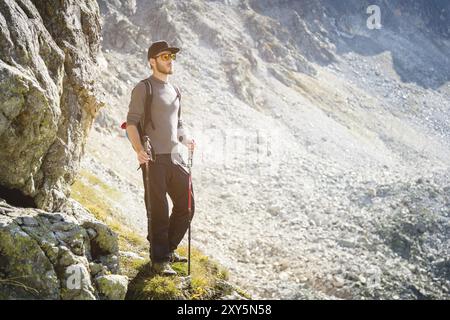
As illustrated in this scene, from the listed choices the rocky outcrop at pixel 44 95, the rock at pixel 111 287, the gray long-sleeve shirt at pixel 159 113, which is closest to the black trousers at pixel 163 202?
the gray long-sleeve shirt at pixel 159 113

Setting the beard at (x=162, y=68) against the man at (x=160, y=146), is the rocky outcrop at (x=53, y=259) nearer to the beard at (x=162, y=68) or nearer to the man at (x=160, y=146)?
the man at (x=160, y=146)

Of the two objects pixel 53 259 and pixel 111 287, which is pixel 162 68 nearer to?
pixel 53 259

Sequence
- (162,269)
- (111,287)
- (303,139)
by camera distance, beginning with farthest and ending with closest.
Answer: (303,139) < (162,269) < (111,287)

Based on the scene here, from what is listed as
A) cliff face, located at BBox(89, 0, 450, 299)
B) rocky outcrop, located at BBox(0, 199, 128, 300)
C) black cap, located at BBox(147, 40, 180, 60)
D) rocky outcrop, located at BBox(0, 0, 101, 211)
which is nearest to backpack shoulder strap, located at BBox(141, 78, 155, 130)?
black cap, located at BBox(147, 40, 180, 60)

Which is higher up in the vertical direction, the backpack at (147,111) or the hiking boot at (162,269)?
the backpack at (147,111)

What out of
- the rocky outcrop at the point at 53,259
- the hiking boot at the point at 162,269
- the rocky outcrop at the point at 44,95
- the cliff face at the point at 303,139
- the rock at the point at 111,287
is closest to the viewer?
the rocky outcrop at the point at 53,259

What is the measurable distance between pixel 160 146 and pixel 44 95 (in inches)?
77.0

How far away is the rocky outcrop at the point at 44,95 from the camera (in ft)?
19.7

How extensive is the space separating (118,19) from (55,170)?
4217 centimetres

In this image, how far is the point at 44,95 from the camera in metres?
6.32

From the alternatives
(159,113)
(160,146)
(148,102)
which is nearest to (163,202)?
(160,146)

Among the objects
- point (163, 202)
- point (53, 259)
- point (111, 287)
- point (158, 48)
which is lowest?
point (111, 287)

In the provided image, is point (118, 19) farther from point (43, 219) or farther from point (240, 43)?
point (43, 219)
